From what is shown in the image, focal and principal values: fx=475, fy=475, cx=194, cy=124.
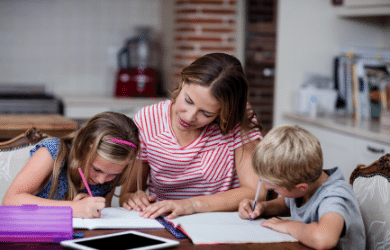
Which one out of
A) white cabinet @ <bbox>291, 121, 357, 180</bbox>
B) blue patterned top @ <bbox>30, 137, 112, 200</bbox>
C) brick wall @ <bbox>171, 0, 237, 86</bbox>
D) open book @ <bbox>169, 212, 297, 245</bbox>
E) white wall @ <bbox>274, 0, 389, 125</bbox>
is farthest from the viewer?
brick wall @ <bbox>171, 0, 237, 86</bbox>

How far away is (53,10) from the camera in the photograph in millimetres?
4027

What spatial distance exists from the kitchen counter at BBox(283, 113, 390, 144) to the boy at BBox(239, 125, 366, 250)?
1.08 metres

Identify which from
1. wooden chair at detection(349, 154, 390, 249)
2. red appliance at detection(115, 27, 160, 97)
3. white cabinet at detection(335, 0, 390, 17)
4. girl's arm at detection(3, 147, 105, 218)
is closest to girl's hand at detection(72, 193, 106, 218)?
girl's arm at detection(3, 147, 105, 218)

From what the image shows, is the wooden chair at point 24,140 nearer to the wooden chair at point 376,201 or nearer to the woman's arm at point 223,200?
the woman's arm at point 223,200

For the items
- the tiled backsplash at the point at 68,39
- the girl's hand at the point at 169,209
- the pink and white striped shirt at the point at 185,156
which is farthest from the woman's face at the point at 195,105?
the tiled backsplash at the point at 68,39

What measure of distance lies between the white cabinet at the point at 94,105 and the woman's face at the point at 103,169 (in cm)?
202

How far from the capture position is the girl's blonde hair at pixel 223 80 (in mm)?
1476

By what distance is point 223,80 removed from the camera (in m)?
1.48

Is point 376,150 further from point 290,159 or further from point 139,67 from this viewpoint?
point 139,67

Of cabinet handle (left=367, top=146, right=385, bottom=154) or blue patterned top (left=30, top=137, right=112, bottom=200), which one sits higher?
blue patterned top (left=30, top=137, right=112, bottom=200)

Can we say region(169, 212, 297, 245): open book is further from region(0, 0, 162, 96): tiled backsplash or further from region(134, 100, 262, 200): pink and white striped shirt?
region(0, 0, 162, 96): tiled backsplash

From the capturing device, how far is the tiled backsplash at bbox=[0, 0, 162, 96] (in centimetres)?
397

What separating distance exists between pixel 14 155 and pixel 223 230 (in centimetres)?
88

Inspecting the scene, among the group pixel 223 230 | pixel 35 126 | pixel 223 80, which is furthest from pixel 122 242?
pixel 35 126
